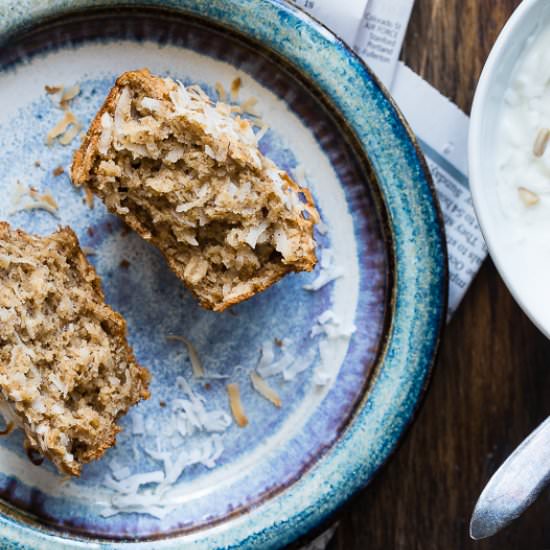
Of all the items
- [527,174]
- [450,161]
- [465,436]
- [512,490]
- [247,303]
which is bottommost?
[465,436]

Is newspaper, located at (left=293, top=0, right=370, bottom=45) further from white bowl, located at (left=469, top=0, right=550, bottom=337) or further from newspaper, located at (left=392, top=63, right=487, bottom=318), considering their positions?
white bowl, located at (left=469, top=0, right=550, bottom=337)

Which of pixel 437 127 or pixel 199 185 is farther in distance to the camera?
pixel 437 127

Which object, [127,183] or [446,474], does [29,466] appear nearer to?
[127,183]

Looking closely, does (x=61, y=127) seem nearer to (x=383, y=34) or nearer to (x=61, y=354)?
(x=61, y=354)

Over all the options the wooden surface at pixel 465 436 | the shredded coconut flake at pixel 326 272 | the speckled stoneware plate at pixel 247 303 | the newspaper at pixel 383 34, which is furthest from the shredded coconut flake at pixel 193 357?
the newspaper at pixel 383 34

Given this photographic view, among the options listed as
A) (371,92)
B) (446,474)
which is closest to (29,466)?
(446,474)

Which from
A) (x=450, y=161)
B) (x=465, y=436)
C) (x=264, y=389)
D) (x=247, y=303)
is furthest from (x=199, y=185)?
(x=465, y=436)
